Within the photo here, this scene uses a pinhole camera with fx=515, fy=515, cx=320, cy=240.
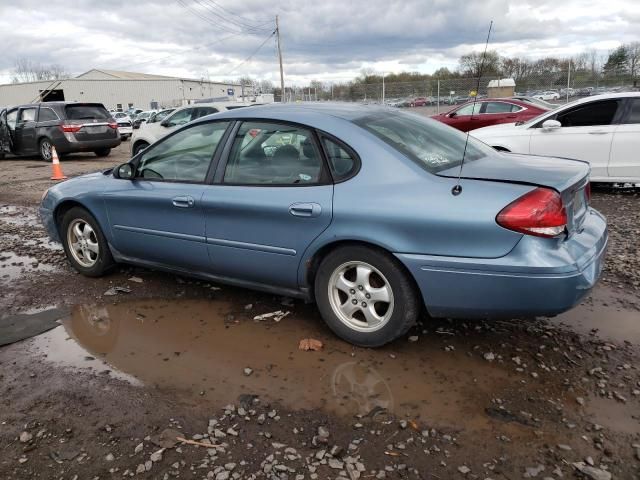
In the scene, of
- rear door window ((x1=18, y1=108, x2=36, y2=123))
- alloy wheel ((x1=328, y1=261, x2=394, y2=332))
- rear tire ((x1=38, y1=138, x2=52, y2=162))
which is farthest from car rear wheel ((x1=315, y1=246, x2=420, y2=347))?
rear door window ((x1=18, y1=108, x2=36, y2=123))

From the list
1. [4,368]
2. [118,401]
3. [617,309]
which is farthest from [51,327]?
[617,309]

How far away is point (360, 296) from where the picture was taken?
3.30 meters

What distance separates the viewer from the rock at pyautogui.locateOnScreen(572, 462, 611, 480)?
224cm

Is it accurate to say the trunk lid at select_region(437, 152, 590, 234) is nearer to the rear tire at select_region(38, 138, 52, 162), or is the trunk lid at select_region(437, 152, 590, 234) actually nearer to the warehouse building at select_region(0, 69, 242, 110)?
the rear tire at select_region(38, 138, 52, 162)

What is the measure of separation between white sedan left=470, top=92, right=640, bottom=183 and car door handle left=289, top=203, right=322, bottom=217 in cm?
590

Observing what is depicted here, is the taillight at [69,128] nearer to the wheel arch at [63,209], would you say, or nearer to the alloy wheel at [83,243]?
the wheel arch at [63,209]

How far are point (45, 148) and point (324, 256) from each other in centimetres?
1413

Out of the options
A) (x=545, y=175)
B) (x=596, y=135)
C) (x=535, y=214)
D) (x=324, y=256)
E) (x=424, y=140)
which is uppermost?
(x=424, y=140)

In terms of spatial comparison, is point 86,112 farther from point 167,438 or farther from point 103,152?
point 167,438

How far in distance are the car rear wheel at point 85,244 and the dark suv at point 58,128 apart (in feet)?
35.1

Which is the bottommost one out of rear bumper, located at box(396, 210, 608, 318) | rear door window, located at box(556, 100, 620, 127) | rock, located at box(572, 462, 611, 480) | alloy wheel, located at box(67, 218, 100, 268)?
rock, located at box(572, 462, 611, 480)

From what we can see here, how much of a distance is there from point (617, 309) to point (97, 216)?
14.3 ft

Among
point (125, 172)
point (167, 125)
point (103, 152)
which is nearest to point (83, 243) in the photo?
point (125, 172)

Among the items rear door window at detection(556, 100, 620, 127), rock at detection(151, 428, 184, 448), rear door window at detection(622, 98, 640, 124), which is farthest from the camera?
rear door window at detection(556, 100, 620, 127)
